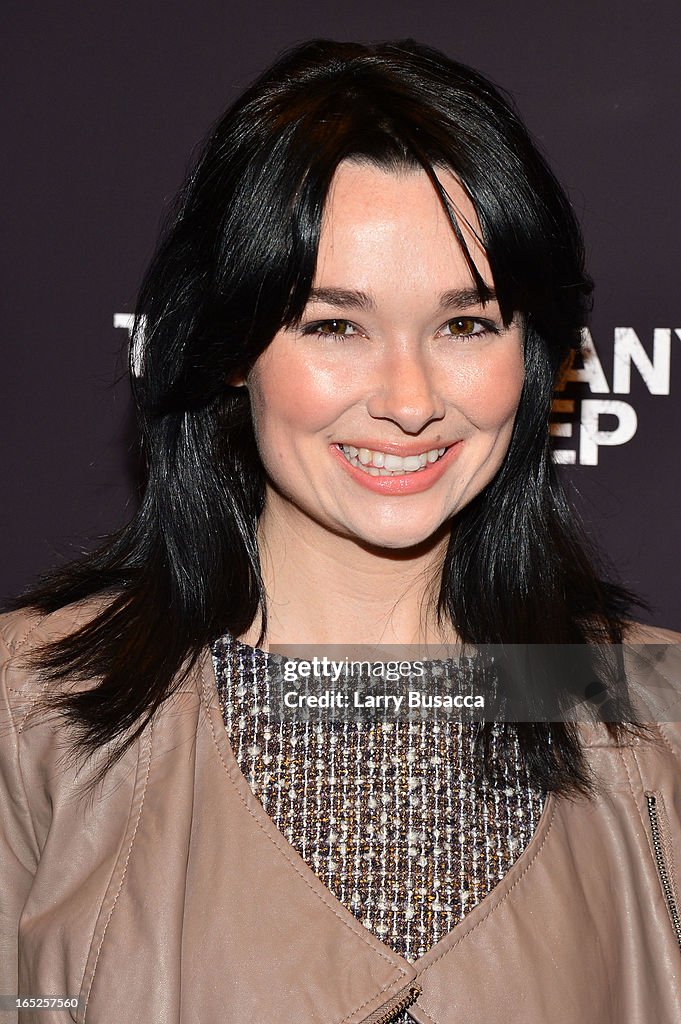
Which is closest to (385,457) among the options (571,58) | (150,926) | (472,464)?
(472,464)

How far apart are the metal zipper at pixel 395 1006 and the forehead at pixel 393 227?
2.52ft

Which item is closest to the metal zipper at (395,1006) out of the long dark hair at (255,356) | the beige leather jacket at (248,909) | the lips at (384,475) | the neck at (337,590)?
the beige leather jacket at (248,909)

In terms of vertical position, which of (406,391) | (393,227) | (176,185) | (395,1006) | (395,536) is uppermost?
(176,185)

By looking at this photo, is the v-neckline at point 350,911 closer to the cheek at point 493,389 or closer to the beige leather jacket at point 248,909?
the beige leather jacket at point 248,909

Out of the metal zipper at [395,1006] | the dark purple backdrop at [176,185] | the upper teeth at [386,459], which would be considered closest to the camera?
the metal zipper at [395,1006]

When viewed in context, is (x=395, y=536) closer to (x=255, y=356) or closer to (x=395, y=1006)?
(x=255, y=356)

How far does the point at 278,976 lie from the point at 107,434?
931 millimetres

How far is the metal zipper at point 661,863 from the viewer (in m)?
1.42

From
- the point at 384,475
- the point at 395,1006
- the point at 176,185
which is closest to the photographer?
the point at 395,1006

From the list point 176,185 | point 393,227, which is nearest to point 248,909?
point 393,227

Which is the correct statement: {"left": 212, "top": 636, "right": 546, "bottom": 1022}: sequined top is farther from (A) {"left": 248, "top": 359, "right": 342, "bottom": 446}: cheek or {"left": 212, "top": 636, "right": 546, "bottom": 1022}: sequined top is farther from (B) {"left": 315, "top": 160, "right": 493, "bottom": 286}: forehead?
(B) {"left": 315, "top": 160, "right": 493, "bottom": 286}: forehead

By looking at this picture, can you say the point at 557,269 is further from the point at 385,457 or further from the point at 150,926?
the point at 150,926

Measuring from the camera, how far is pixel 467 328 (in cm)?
139

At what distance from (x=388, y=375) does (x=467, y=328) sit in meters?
0.12
